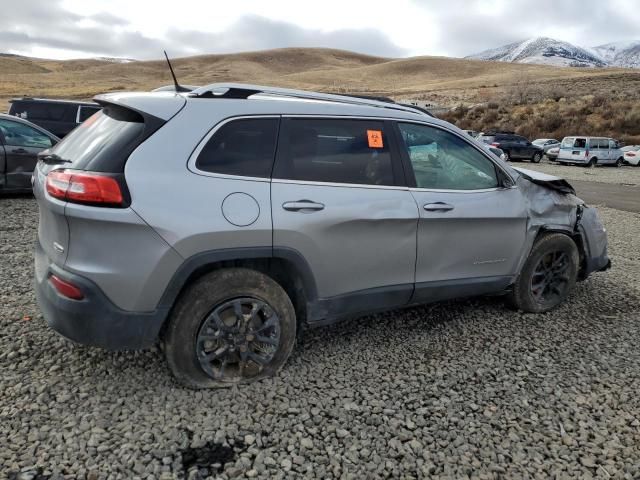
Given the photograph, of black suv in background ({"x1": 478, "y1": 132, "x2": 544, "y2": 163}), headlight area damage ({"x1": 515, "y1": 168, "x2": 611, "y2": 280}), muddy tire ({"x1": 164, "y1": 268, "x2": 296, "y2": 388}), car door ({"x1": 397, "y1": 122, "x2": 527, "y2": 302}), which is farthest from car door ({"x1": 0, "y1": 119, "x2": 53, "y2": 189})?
black suv in background ({"x1": 478, "y1": 132, "x2": 544, "y2": 163})

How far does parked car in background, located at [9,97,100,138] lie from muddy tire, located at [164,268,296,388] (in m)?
13.4

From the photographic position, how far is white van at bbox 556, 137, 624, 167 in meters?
26.8

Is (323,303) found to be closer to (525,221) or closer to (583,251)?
(525,221)

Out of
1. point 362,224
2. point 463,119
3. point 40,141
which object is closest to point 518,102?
point 463,119

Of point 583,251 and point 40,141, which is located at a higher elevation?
point 40,141

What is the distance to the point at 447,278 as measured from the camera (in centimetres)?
386

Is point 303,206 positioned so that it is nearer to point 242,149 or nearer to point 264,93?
point 242,149

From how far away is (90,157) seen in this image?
285 cm

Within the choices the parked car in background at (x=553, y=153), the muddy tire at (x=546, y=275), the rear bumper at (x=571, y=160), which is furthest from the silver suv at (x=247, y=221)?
the parked car in background at (x=553, y=153)

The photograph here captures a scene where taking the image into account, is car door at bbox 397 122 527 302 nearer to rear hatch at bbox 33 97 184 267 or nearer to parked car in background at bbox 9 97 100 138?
rear hatch at bbox 33 97 184 267

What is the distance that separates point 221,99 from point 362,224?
1164mm

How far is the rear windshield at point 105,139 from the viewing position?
111 inches

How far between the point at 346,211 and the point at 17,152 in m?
7.51

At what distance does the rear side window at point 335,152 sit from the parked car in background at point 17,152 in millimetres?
7036
